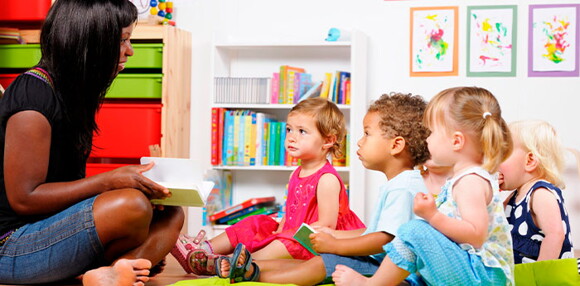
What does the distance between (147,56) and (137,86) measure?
0.54 feet

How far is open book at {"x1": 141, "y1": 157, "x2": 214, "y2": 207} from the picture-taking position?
6.35ft

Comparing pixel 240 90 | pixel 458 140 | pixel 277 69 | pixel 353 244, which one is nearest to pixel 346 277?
pixel 353 244

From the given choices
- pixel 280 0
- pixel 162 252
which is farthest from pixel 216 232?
pixel 162 252

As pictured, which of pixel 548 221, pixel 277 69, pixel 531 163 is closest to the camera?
pixel 548 221

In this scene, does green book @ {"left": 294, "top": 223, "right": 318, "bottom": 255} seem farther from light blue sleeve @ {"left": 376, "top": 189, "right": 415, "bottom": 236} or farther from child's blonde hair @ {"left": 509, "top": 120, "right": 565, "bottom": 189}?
child's blonde hair @ {"left": 509, "top": 120, "right": 565, "bottom": 189}

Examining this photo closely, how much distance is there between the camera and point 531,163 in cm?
226

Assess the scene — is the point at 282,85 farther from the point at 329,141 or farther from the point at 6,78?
the point at 6,78

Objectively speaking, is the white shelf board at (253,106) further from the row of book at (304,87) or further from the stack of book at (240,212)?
the stack of book at (240,212)

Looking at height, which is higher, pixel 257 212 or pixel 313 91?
pixel 313 91

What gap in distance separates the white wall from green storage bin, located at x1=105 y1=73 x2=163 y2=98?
41 centimetres

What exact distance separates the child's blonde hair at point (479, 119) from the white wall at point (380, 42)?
2.04 metres

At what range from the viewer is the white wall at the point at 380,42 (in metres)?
3.68

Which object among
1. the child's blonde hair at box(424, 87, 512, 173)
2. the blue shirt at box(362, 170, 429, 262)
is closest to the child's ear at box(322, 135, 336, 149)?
the blue shirt at box(362, 170, 429, 262)

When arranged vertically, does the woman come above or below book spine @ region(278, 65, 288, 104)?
below
